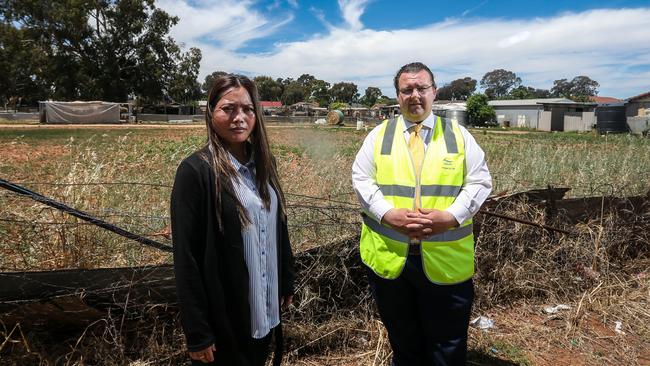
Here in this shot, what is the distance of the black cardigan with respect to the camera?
1650 millimetres

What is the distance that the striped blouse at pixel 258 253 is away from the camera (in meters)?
1.83

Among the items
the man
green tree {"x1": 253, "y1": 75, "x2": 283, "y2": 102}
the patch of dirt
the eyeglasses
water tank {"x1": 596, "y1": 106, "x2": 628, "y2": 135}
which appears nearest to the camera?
the man

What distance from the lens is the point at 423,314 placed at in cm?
229

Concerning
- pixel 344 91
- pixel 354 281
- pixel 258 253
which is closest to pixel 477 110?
pixel 354 281

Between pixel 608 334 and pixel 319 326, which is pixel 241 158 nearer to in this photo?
pixel 319 326

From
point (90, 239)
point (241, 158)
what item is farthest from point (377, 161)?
point (90, 239)

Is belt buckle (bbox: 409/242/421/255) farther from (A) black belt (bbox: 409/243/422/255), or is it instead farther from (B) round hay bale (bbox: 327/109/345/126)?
(B) round hay bale (bbox: 327/109/345/126)

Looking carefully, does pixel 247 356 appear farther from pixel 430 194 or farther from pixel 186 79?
pixel 186 79

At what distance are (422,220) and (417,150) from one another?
402 millimetres

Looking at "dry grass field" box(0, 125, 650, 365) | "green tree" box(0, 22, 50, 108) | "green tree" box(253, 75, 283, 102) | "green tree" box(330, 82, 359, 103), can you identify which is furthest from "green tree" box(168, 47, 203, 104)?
"green tree" box(330, 82, 359, 103)

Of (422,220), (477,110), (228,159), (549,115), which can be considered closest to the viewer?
(228,159)

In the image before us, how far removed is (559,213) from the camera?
417 cm

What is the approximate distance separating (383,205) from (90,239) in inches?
85.2

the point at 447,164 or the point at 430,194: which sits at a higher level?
the point at 447,164
